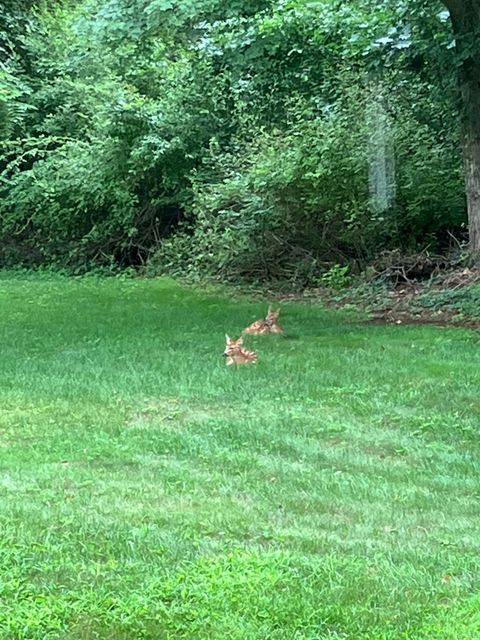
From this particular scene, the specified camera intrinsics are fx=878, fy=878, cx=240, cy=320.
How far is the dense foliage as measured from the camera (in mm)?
11586

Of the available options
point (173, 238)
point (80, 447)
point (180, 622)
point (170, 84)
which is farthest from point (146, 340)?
point (170, 84)

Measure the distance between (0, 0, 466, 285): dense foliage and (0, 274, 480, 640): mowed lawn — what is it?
4.43 meters

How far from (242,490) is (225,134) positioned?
1335 centimetres

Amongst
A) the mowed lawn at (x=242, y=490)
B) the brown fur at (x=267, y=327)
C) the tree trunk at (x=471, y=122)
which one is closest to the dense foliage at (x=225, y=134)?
the tree trunk at (x=471, y=122)

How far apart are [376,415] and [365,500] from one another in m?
1.75

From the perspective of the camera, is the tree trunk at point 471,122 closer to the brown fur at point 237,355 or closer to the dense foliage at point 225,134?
the dense foliage at point 225,134

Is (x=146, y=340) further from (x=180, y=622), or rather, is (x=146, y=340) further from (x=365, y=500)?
(x=180, y=622)

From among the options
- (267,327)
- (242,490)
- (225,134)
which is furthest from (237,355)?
(225,134)

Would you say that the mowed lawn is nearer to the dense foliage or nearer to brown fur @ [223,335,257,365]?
A: brown fur @ [223,335,257,365]

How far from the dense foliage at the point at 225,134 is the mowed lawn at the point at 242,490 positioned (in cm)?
443

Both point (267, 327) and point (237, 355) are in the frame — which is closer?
point (237, 355)

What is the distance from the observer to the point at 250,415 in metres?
5.93

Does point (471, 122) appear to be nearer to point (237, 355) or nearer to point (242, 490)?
point (237, 355)

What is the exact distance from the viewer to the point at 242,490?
4.36m
